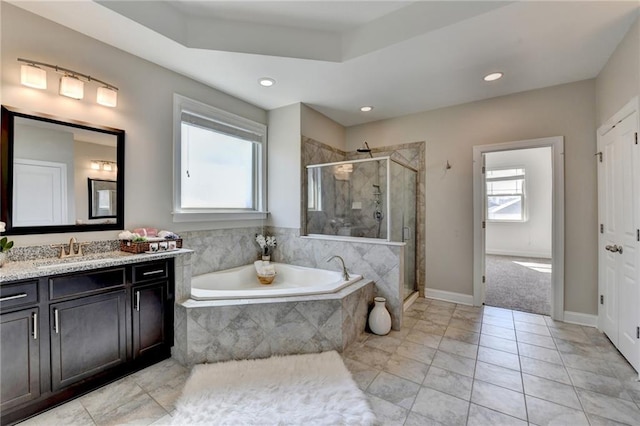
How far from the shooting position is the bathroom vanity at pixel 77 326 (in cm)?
157

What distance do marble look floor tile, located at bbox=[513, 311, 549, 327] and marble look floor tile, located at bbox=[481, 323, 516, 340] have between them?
1.28ft

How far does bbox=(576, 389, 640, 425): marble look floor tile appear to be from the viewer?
162 centimetres

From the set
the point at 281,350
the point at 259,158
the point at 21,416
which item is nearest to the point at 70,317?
the point at 21,416

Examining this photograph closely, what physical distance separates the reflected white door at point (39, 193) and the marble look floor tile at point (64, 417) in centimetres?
126

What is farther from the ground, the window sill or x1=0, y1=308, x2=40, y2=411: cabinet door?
the window sill

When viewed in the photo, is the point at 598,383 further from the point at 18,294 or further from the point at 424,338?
the point at 18,294

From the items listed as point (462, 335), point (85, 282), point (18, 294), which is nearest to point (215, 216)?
point (85, 282)

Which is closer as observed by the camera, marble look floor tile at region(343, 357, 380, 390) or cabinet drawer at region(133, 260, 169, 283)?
marble look floor tile at region(343, 357, 380, 390)

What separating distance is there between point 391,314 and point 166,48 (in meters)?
3.41

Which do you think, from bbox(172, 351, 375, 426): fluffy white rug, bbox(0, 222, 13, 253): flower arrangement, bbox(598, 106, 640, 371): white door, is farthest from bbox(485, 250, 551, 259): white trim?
bbox(0, 222, 13, 253): flower arrangement

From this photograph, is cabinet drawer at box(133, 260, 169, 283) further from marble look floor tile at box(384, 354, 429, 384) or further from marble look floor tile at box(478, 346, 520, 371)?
marble look floor tile at box(478, 346, 520, 371)

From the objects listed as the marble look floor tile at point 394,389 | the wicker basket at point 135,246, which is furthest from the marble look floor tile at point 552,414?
the wicker basket at point 135,246

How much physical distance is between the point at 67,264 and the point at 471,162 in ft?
13.9

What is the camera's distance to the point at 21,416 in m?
1.59
